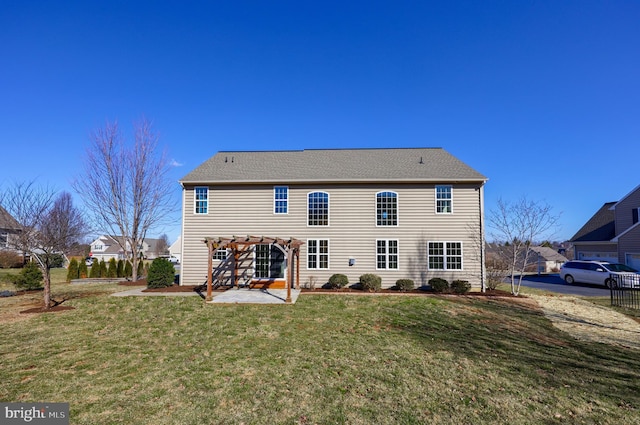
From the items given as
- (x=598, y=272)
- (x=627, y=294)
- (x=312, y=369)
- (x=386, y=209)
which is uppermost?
(x=386, y=209)

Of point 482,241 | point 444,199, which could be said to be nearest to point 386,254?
point 444,199

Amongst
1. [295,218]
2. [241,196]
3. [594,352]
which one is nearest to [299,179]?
[295,218]

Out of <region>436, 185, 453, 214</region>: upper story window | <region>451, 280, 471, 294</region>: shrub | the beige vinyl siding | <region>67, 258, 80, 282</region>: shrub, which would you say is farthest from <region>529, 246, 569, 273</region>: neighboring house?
<region>67, 258, 80, 282</region>: shrub

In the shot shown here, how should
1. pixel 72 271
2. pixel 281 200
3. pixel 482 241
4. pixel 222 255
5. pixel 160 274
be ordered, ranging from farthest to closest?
pixel 72 271, pixel 281 200, pixel 222 255, pixel 160 274, pixel 482 241

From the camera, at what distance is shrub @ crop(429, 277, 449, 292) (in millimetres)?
13734

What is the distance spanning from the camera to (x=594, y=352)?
6.89 metres

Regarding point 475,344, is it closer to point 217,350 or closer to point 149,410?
point 217,350

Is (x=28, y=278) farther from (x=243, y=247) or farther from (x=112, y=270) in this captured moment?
(x=243, y=247)

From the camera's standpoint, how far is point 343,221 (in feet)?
50.0

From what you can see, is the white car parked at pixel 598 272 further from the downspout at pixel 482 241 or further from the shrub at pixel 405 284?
the shrub at pixel 405 284

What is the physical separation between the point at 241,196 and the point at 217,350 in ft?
32.8

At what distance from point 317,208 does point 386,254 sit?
4.26m

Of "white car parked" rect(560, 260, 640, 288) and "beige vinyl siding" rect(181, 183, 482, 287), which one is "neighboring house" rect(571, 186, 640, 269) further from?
"beige vinyl siding" rect(181, 183, 482, 287)

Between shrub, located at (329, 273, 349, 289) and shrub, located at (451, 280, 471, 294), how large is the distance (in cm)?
500
